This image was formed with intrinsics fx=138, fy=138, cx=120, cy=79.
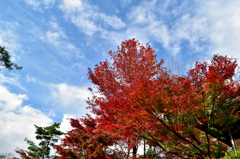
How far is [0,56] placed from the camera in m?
14.7

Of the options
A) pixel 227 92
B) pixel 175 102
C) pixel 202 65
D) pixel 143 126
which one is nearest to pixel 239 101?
pixel 227 92

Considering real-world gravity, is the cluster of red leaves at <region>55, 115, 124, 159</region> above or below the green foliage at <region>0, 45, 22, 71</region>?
below

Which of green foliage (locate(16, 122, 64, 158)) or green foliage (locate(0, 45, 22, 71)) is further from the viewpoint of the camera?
green foliage (locate(16, 122, 64, 158))

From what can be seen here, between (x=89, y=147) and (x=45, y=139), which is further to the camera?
(x=45, y=139)

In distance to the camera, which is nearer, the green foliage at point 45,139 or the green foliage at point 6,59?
the green foliage at point 6,59

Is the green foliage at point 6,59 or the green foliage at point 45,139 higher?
the green foliage at point 6,59

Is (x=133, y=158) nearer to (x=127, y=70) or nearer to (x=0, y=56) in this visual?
(x=127, y=70)

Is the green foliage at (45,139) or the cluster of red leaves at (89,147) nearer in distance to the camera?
the cluster of red leaves at (89,147)

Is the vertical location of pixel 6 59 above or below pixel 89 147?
above

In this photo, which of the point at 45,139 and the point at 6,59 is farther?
the point at 45,139

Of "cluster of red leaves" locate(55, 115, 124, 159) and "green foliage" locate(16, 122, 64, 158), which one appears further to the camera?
"green foliage" locate(16, 122, 64, 158)

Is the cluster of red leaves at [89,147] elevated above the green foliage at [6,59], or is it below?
below

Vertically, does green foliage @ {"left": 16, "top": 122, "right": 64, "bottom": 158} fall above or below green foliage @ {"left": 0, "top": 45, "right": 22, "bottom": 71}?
below

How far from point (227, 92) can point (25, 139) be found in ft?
102
